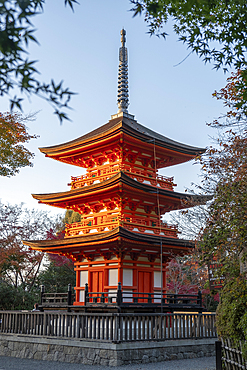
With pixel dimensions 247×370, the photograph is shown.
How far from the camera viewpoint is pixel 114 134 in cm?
1833

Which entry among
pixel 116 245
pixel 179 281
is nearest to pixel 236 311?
pixel 116 245

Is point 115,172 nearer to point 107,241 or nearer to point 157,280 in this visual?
point 107,241

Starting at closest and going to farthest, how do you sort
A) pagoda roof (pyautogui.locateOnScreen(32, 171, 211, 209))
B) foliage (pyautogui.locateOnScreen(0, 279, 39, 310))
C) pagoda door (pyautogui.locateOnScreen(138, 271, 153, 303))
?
1. pagoda roof (pyautogui.locateOnScreen(32, 171, 211, 209))
2. pagoda door (pyautogui.locateOnScreen(138, 271, 153, 303))
3. foliage (pyautogui.locateOnScreen(0, 279, 39, 310))

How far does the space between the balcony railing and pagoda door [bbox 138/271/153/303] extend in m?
2.09

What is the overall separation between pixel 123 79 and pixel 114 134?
6.37 metres

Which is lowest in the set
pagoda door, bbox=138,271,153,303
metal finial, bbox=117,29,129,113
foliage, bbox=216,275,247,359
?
foliage, bbox=216,275,247,359

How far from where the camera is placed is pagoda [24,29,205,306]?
17.7 meters

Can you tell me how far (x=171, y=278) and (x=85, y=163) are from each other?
1463 centimetres

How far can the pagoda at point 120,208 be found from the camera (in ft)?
58.2

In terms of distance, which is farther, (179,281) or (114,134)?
(179,281)

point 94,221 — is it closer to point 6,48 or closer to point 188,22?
point 188,22

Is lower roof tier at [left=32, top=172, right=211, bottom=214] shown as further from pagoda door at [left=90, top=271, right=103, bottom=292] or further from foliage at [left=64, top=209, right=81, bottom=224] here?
foliage at [left=64, top=209, right=81, bottom=224]

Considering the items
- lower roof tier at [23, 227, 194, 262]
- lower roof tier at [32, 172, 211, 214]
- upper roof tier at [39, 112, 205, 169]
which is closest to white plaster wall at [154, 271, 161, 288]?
lower roof tier at [23, 227, 194, 262]

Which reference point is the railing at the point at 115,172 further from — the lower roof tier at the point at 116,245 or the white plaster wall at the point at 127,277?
the white plaster wall at the point at 127,277
